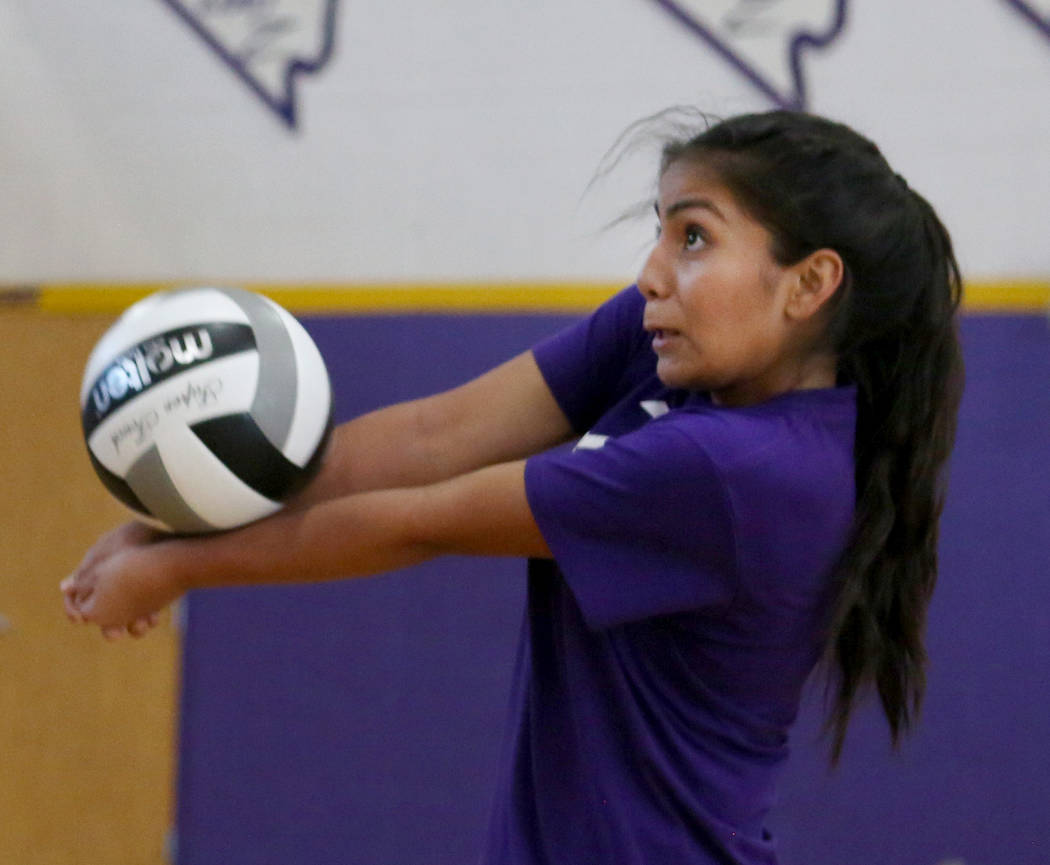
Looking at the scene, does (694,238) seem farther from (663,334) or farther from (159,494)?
(159,494)

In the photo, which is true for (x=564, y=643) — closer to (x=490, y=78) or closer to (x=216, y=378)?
(x=216, y=378)

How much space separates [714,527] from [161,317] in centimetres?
63

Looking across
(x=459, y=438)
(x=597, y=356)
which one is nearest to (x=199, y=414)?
(x=459, y=438)

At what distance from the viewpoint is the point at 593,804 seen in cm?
121

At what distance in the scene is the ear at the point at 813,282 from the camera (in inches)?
46.6

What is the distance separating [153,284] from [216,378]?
1.63 metres

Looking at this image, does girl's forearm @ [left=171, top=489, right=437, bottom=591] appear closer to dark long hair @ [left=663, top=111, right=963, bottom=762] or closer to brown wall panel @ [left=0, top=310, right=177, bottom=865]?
dark long hair @ [left=663, top=111, right=963, bottom=762]

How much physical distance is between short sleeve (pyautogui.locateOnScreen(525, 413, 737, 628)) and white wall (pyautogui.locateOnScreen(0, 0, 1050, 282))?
1.58 m

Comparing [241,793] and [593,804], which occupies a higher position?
[593,804]

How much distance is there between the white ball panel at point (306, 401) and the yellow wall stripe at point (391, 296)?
50.9 inches

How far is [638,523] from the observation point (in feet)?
3.66

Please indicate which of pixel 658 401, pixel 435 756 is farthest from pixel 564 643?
pixel 435 756

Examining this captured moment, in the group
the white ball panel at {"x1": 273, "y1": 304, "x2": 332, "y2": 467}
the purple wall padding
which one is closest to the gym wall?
the purple wall padding

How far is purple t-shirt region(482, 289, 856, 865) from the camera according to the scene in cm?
111
